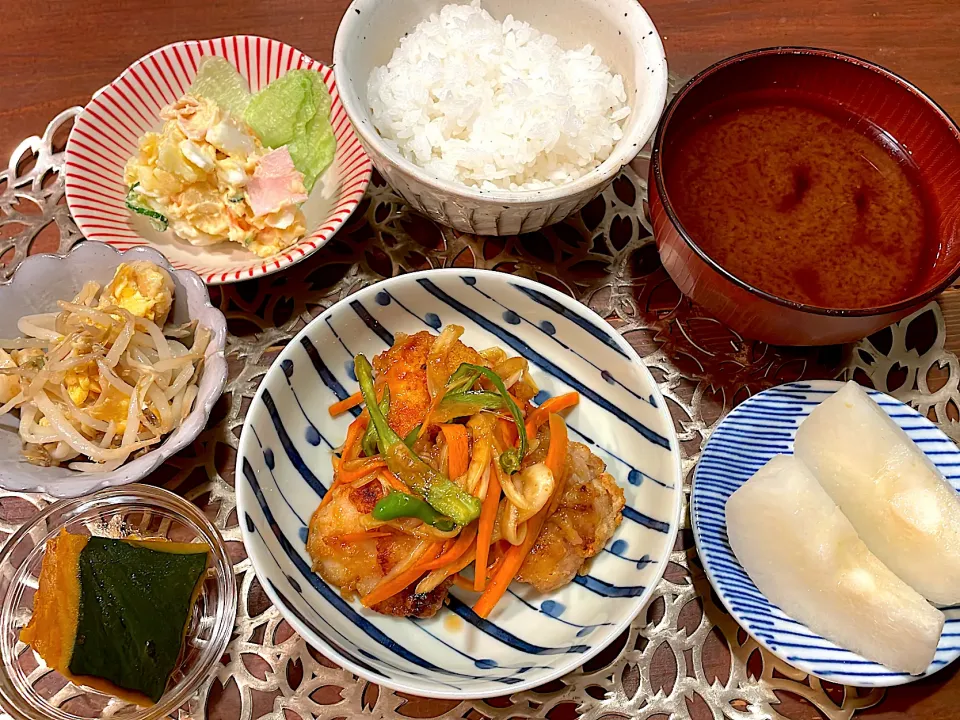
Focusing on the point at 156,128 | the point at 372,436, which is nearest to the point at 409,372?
the point at 372,436

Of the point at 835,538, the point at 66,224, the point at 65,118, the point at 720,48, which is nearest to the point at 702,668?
the point at 835,538

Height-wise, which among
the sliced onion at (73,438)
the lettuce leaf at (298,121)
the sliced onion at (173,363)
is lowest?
the sliced onion at (73,438)

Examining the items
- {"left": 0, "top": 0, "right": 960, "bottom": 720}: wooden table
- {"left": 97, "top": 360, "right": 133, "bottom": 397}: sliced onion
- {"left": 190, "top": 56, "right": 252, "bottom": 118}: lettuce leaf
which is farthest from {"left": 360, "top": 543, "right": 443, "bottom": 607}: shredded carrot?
{"left": 0, "top": 0, "right": 960, "bottom": 720}: wooden table

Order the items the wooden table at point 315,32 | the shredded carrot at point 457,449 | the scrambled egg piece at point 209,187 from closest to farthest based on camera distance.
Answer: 1. the shredded carrot at point 457,449
2. the scrambled egg piece at point 209,187
3. the wooden table at point 315,32

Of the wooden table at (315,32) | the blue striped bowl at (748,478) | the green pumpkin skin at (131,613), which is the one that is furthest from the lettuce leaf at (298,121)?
the blue striped bowl at (748,478)

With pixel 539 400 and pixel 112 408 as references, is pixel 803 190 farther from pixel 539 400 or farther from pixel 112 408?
pixel 112 408

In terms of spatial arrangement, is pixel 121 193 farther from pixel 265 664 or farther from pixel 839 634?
pixel 839 634

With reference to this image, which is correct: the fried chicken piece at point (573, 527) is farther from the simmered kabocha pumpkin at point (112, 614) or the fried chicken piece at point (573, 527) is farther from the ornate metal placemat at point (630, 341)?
the simmered kabocha pumpkin at point (112, 614)
